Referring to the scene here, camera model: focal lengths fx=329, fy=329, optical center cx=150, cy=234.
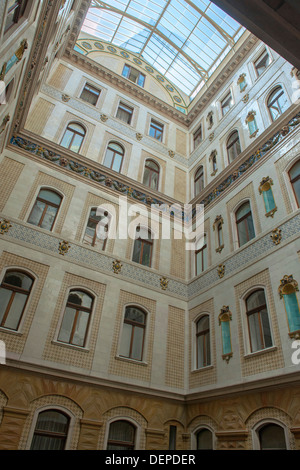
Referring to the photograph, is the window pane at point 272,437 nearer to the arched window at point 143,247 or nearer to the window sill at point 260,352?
the window sill at point 260,352

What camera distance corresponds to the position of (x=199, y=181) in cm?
1620

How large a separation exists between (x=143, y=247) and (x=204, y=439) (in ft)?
22.7

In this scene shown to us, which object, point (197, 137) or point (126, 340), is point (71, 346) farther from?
point (197, 137)

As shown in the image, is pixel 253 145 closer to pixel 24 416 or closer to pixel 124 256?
pixel 124 256

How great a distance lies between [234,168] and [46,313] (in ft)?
29.1

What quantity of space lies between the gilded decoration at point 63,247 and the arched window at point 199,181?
701 centimetres

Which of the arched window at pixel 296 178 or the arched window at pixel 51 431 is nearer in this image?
the arched window at pixel 51 431

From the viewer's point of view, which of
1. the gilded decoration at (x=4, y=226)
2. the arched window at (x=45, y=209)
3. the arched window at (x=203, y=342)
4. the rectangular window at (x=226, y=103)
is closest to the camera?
the gilded decoration at (x=4, y=226)

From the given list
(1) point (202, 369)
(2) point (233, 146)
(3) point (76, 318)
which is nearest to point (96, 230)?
(3) point (76, 318)

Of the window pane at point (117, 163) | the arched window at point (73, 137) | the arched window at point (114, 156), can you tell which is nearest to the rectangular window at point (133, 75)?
the arched window at point (114, 156)

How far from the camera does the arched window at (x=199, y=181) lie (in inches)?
623

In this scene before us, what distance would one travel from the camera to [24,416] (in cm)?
839

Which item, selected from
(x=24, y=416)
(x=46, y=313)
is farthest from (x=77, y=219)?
(x=24, y=416)

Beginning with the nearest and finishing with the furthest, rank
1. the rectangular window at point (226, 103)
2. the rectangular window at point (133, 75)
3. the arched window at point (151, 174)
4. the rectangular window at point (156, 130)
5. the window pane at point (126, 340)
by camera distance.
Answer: the window pane at point (126, 340) → the arched window at point (151, 174) → the rectangular window at point (226, 103) → the rectangular window at point (156, 130) → the rectangular window at point (133, 75)
